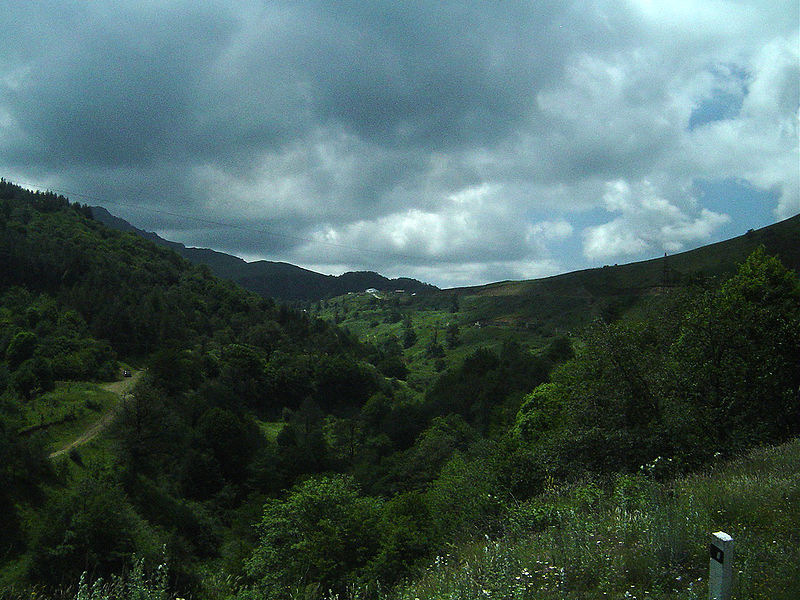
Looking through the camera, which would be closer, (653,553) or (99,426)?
(653,553)

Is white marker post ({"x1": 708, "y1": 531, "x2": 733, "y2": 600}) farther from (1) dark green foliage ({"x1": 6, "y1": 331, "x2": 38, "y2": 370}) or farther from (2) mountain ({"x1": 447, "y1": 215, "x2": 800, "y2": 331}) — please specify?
(2) mountain ({"x1": 447, "y1": 215, "x2": 800, "y2": 331})

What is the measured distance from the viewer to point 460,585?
5965mm

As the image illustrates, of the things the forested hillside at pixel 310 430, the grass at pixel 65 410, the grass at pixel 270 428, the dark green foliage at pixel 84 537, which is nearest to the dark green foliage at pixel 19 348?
the forested hillside at pixel 310 430

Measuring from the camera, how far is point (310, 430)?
277 ft

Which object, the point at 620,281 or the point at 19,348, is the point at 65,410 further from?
the point at 620,281

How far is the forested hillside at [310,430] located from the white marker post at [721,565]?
1.20 meters

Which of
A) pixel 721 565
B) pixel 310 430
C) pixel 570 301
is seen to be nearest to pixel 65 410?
pixel 310 430

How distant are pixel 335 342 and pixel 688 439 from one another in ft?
413

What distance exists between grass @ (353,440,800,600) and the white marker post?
0.50m

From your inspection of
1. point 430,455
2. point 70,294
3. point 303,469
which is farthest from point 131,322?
point 430,455

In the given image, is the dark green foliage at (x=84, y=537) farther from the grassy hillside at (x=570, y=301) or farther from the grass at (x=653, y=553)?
the grassy hillside at (x=570, y=301)

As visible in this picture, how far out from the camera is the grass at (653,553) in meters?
5.10

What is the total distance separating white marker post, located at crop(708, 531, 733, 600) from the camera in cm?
390

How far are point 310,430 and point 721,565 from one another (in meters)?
84.8
